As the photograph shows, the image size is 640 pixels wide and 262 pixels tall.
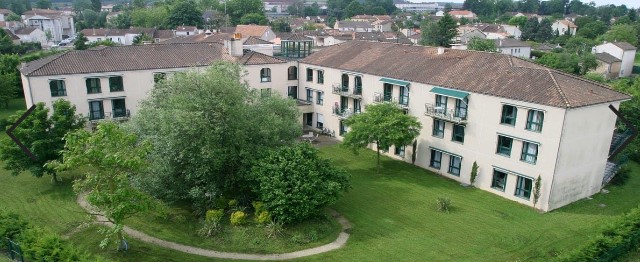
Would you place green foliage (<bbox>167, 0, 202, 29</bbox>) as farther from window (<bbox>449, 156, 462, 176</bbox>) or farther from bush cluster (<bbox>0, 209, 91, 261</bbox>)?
bush cluster (<bbox>0, 209, 91, 261</bbox>)

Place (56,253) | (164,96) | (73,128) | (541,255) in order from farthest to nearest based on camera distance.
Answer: (73,128)
(164,96)
(541,255)
(56,253)

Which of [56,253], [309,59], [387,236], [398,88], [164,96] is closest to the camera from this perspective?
[56,253]

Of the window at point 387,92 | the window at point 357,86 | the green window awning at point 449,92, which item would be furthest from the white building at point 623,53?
the green window awning at point 449,92

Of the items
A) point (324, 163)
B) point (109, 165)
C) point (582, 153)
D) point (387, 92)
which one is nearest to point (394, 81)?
point (387, 92)

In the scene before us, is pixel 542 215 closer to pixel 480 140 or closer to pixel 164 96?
pixel 480 140

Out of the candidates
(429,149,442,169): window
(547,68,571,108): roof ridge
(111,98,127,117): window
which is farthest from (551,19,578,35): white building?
(111,98,127,117): window

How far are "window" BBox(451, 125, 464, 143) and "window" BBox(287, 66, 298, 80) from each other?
2359 centimetres

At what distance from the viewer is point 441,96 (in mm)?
42250

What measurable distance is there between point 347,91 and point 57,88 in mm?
29492

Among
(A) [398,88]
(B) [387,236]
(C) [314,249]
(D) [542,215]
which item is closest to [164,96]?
(C) [314,249]

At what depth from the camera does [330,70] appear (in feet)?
175

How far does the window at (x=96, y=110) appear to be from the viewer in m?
48.5

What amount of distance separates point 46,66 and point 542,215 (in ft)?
154

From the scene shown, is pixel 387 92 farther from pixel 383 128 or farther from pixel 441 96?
pixel 383 128
